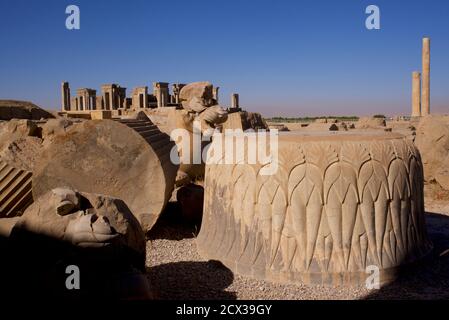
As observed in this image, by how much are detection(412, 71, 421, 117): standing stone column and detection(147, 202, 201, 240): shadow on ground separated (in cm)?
2526

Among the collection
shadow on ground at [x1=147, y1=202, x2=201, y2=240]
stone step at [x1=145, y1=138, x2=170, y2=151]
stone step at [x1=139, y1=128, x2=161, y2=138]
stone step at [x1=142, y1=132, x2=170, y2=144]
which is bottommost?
shadow on ground at [x1=147, y1=202, x2=201, y2=240]

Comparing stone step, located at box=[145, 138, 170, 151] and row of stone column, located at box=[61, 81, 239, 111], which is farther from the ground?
row of stone column, located at box=[61, 81, 239, 111]

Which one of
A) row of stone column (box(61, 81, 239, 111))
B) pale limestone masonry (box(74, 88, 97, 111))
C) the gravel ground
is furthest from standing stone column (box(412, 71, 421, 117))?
the gravel ground

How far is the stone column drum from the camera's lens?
3.16 meters

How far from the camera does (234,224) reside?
3508 mm

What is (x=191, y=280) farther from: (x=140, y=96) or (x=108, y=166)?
(x=140, y=96)

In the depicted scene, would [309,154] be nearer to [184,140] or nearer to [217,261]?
[217,261]

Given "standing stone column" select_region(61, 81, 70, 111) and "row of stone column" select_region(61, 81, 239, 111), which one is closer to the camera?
"row of stone column" select_region(61, 81, 239, 111)

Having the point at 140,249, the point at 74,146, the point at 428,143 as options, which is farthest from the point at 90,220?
the point at 428,143

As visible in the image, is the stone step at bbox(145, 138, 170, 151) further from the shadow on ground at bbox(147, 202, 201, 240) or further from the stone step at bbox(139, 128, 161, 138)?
the shadow on ground at bbox(147, 202, 201, 240)

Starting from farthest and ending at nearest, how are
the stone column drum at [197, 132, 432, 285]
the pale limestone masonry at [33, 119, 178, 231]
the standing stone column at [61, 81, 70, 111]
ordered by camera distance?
1. the standing stone column at [61, 81, 70, 111]
2. the pale limestone masonry at [33, 119, 178, 231]
3. the stone column drum at [197, 132, 432, 285]

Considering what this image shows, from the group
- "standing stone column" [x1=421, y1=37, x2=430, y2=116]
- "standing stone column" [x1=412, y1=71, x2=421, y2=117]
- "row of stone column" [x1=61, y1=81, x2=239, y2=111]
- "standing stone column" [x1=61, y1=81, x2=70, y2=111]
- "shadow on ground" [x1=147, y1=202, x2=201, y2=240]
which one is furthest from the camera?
"standing stone column" [x1=61, y1=81, x2=70, y2=111]

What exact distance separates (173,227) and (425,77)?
2474 cm
